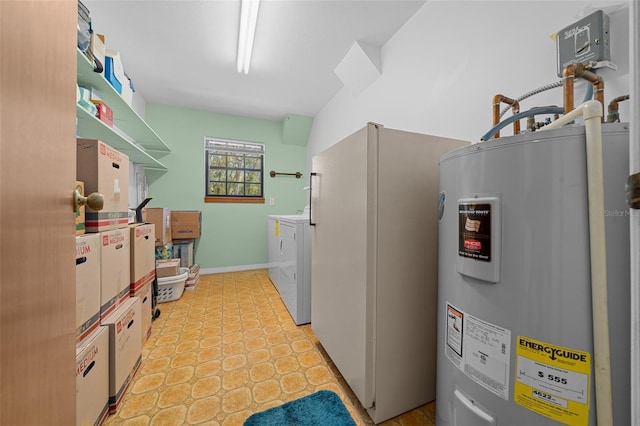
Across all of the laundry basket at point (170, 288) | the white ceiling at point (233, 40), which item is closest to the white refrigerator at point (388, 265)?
the white ceiling at point (233, 40)

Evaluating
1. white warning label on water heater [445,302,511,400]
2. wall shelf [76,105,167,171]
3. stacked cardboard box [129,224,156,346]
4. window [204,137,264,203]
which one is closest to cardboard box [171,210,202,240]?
window [204,137,264,203]

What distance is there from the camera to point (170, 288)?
274 cm

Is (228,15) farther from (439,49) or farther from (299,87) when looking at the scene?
(439,49)

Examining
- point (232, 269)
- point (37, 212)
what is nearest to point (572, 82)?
point (37, 212)

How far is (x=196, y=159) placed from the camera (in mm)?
3756

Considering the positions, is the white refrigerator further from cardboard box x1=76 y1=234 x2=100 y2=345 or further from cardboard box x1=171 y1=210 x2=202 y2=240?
cardboard box x1=171 y1=210 x2=202 y2=240

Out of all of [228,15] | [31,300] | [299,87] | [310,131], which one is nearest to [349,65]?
[299,87]

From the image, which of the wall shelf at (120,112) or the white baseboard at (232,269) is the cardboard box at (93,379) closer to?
the wall shelf at (120,112)

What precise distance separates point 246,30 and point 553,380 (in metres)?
2.72

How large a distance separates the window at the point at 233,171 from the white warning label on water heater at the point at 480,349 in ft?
12.0

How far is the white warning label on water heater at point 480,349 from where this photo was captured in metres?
0.71

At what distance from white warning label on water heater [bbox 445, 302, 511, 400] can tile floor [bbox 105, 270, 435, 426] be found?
2.18ft

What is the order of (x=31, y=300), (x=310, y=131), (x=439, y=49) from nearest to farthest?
(x=31, y=300), (x=439, y=49), (x=310, y=131)

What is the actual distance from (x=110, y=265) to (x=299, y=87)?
2.72m
